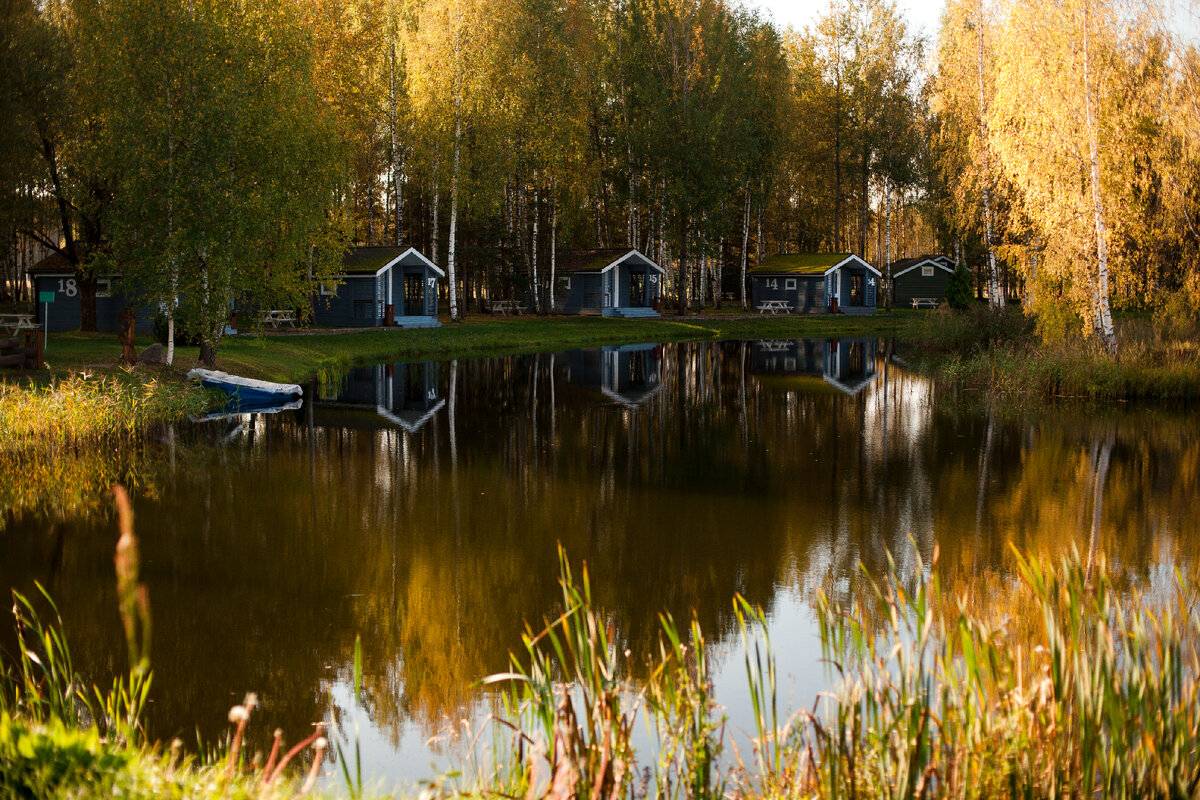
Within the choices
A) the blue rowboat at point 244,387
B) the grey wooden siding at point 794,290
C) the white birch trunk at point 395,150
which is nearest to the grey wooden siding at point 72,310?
the white birch trunk at point 395,150

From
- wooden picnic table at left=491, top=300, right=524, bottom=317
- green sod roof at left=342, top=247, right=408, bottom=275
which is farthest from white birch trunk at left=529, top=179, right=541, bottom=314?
green sod roof at left=342, top=247, right=408, bottom=275

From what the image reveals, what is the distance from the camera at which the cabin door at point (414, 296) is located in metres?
45.8

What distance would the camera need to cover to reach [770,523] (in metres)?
12.2

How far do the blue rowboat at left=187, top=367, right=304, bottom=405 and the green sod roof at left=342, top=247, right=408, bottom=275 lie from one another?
743 inches

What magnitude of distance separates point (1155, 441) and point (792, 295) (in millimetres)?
42572

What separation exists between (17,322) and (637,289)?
96.8ft

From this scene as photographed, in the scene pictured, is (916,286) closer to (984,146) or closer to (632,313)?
(632,313)

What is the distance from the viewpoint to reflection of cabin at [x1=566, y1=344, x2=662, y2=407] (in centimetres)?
2593

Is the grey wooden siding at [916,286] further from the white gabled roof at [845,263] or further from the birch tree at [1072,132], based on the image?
the birch tree at [1072,132]

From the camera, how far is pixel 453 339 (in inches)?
1538

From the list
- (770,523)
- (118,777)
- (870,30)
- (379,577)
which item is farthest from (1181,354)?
(870,30)

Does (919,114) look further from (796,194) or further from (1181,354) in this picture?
(1181,354)

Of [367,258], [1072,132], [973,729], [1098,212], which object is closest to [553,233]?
[367,258]

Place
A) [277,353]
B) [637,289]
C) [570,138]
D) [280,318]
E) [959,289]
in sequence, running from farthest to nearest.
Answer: [637,289], [959,289], [570,138], [280,318], [277,353]
